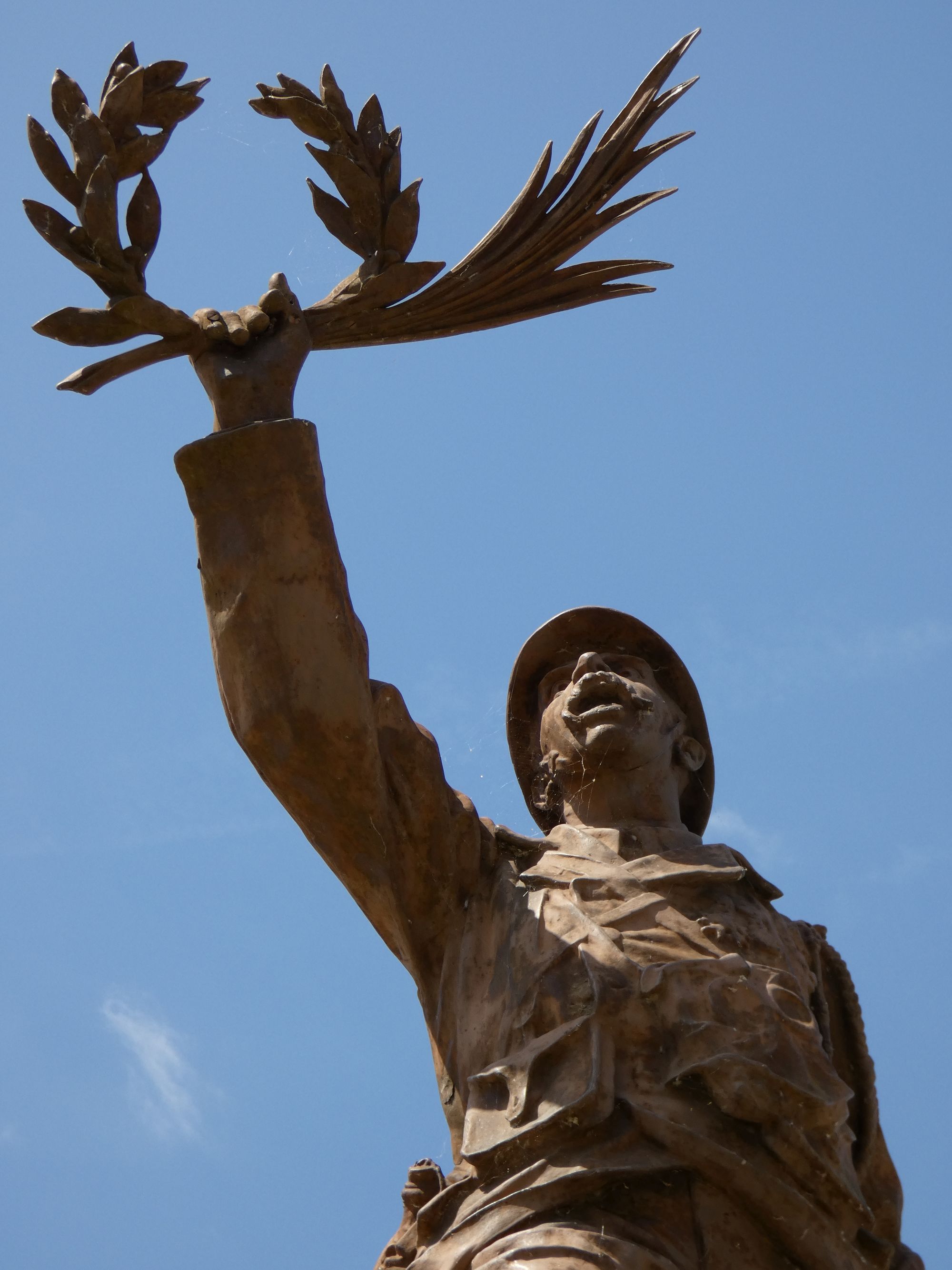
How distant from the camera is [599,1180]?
564cm

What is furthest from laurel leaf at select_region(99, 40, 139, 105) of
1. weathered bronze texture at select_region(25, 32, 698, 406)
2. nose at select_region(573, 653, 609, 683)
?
nose at select_region(573, 653, 609, 683)

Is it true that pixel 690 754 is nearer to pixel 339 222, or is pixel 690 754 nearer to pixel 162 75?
pixel 339 222

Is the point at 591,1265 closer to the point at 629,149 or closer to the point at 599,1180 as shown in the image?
the point at 599,1180

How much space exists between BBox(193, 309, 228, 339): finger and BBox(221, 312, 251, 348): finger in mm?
13

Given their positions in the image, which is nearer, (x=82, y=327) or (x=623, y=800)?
(x=82, y=327)

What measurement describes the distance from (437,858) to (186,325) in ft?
6.72

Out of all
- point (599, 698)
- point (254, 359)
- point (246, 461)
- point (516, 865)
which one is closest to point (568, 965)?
point (516, 865)

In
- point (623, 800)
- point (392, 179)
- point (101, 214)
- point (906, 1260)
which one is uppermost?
point (392, 179)

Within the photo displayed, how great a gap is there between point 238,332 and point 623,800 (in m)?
2.28

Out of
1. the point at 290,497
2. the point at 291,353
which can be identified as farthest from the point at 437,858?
the point at 291,353

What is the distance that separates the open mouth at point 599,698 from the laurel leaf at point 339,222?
6.13ft

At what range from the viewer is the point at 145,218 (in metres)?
6.72

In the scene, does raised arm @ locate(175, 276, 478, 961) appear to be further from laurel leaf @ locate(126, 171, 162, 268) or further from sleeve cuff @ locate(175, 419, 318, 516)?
laurel leaf @ locate(126, 171, 162, 268)

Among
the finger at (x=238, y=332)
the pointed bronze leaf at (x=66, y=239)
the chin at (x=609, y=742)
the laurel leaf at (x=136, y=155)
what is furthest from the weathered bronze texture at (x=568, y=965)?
the laurel leaf at (x=136, y=155)
